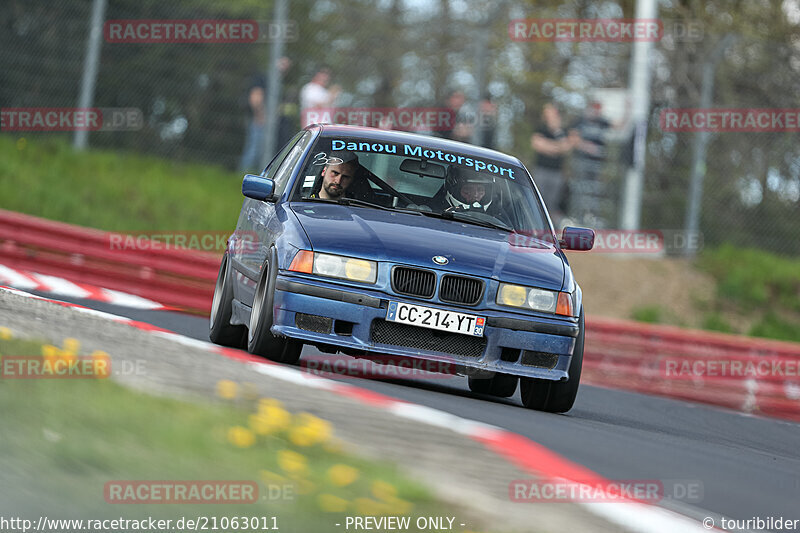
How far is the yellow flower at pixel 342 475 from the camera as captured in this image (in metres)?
4.32

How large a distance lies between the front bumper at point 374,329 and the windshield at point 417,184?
3.33 ft

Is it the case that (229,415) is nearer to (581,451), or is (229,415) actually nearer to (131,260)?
(581,451)

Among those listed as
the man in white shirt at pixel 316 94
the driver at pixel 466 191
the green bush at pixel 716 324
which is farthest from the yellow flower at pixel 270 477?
the green bush at pixel 716 324

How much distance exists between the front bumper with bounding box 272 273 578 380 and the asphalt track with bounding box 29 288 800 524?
246 mm

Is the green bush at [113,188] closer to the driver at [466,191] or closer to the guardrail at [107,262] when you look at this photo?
the guardrail at [107,262]

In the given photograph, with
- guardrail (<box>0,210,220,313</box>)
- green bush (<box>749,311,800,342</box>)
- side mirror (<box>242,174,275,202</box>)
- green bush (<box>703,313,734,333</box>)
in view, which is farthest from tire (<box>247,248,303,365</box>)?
green bush (<box>749,311,800,342</box>)

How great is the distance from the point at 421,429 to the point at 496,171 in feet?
14.0

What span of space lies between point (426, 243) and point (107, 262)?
7293 mm

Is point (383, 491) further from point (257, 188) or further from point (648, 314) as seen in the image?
point (648, 314)

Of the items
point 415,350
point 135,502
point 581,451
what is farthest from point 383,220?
point 135,502

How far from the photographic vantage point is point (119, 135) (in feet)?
58.9

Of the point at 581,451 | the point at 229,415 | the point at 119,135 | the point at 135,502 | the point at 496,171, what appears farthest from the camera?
the point at 119,135

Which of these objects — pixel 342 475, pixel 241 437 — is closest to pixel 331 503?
pixel 342 475

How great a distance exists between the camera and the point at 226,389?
5535mm
